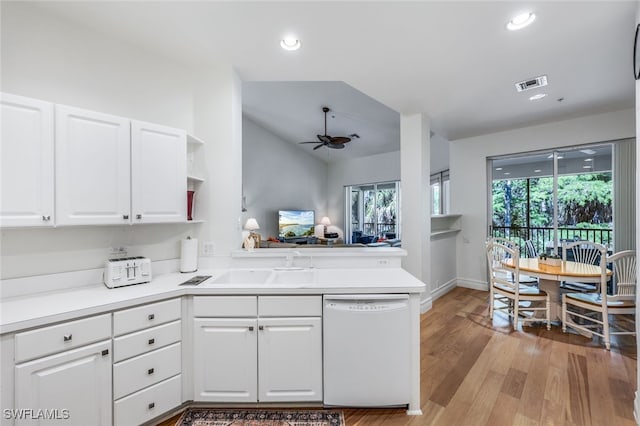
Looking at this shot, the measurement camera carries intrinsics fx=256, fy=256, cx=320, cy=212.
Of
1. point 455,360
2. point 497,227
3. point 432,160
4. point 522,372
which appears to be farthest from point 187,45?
point 432,160

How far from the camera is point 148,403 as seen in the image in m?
1.60

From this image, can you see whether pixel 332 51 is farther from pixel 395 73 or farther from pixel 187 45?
pixel 187 45

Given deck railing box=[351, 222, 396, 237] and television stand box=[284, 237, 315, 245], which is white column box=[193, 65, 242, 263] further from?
deck railing box=[351, 222, 396, 237]

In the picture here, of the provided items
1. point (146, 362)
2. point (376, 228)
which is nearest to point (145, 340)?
point (146, 362)

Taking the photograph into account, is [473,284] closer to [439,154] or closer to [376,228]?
[439,154]

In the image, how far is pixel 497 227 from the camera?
4496 millimetres

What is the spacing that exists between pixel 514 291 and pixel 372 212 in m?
5.25

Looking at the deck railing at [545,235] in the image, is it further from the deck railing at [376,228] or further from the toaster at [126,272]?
the toaster at [126,272]

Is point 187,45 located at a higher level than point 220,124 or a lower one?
higher

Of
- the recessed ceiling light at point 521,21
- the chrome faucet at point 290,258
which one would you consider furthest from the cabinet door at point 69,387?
the recessed ceiling light at point 521,21

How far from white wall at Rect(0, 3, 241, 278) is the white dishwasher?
1241 mm

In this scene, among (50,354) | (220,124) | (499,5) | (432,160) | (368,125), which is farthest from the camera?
(432,160)

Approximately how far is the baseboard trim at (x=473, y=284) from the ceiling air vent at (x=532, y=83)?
3.08 metres

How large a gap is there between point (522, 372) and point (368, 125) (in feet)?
16.3
